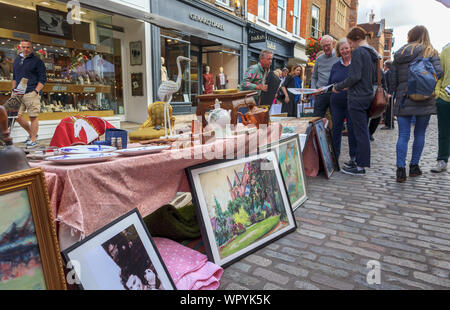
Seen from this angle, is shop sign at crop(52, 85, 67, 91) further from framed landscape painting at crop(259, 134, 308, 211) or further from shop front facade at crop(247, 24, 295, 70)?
A: shop front facade at crop(247, 24, 295, 70)

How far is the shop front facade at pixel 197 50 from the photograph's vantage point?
926 cm

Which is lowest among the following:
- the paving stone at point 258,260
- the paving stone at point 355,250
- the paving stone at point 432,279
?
the paving stone at point 258,260

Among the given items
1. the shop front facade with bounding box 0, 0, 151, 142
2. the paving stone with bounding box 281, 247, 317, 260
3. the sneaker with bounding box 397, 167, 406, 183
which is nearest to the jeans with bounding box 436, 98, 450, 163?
the sneaker with bounding box 397, 167, 406, 183

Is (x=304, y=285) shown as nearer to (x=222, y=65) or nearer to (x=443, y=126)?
(x=443, y=126)

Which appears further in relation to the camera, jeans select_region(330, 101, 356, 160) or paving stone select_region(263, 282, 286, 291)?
jeans select_region(330, 101, 356, 160)

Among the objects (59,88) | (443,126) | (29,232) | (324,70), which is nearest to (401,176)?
(443,126)

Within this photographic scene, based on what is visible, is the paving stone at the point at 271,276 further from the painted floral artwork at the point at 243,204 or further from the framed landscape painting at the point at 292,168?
the framed landscape painting at the point at 292,168

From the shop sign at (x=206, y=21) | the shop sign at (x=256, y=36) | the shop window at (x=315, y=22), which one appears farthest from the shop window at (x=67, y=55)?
the shop window at (x=315, y=22)

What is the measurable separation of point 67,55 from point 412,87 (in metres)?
7.68

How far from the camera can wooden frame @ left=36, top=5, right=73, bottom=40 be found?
7.23 metres

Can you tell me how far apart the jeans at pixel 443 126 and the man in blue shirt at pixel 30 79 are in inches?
277

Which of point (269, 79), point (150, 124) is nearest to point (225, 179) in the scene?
point (150, 124)

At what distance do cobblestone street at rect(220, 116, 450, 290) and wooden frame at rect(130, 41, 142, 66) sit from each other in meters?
7.24

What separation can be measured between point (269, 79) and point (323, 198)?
9.93ft
